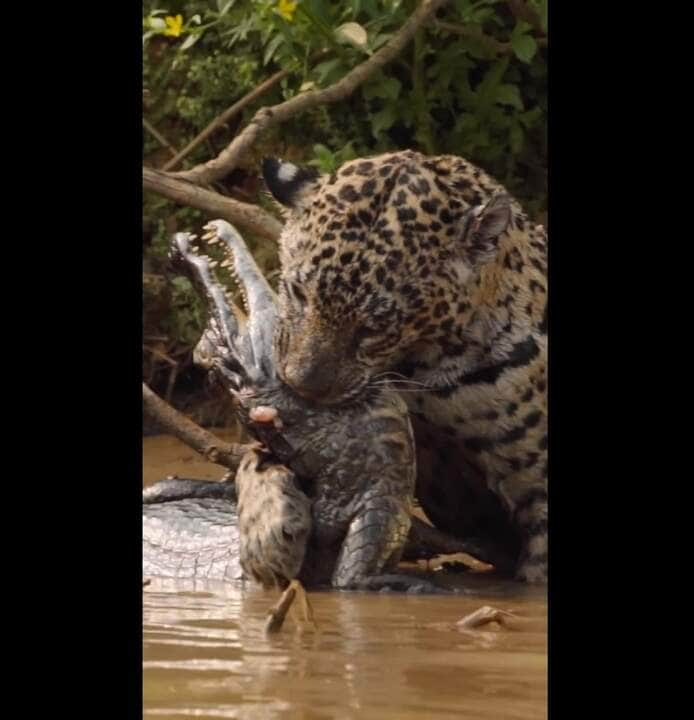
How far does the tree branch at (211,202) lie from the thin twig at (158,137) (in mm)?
1886

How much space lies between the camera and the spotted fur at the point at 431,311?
5695 millimetres

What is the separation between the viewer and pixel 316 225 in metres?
5.82

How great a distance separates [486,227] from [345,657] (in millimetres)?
2105

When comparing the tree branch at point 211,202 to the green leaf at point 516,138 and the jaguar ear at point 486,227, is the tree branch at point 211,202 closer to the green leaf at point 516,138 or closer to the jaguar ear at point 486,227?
the green leaf at point 516,138

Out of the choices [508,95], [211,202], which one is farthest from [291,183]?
[508,95]

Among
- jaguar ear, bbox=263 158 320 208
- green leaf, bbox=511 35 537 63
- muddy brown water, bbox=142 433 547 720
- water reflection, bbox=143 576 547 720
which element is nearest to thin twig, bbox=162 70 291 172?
green leaf, bbox=511 35 537 63

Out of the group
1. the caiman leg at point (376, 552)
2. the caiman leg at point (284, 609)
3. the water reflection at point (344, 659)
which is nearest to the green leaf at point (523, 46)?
the caiman leg at point (376, 552)

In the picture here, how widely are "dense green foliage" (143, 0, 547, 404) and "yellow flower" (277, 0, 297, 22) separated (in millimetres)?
10

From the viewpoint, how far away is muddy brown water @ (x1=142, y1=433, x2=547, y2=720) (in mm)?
3635

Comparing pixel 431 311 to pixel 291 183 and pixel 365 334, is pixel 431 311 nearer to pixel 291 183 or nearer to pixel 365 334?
pixel 365 334

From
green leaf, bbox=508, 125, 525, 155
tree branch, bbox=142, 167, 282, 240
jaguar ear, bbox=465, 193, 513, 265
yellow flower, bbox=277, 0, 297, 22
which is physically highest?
yellow flower, bbox=277, 0, 297, 22

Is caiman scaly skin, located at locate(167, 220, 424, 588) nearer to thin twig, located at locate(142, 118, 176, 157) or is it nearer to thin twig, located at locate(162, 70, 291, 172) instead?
thin twig, located at locate(162, 70, 291, 172)
